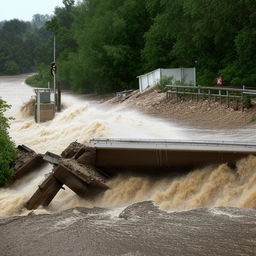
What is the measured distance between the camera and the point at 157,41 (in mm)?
44781

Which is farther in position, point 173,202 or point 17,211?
point 17,211

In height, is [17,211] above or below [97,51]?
below

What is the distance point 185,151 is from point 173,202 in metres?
1.46

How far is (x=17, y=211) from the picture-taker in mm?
14773

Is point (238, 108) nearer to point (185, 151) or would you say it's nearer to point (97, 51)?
point (185, 151)

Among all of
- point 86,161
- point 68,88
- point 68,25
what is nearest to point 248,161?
point 86,161

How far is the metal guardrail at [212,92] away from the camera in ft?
74.5

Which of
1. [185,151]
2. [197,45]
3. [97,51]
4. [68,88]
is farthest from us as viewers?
[68,88]

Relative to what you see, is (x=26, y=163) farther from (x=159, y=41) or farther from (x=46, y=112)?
(x=159, y=41)

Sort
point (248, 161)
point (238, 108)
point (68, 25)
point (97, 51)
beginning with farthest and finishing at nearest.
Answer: point (68, 25) < point (97, 51) < point (238, 108) < point (248, 161)

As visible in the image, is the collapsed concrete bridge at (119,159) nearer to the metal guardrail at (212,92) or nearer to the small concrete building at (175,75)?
the metal guardrail at (212,92)

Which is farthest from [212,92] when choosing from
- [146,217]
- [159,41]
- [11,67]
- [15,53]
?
[15,53]

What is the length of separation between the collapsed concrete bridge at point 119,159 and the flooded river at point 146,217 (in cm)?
25

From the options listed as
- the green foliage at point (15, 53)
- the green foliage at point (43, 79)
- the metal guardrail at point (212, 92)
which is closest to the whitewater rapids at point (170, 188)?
the metal guardrail at point (212, 92)
